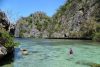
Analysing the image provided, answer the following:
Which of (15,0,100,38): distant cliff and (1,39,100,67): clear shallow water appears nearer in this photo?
(1,39,100,67): clear shallow water

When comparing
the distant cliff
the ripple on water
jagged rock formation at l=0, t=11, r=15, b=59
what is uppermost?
the distant cliff

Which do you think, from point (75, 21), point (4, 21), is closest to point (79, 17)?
point (75, 21)

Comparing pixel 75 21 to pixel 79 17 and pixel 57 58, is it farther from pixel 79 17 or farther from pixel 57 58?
pixel 57 58

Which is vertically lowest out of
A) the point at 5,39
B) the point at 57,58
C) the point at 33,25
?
the point at 57,58

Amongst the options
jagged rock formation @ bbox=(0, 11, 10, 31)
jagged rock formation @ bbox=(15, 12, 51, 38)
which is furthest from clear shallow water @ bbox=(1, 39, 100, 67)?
jagged rock formation @ bbox=(15, 12, 51, 38)

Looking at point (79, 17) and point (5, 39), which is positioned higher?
point (79, 17)

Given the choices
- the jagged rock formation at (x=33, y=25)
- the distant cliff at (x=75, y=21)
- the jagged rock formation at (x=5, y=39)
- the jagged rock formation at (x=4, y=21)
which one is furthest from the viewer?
the jagged rock formation at (x=33, y=25)

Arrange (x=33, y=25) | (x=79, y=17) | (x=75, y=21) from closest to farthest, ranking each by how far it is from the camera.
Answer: (x=79, y=17)
(x=75, y=21)
(x=33, y=25)

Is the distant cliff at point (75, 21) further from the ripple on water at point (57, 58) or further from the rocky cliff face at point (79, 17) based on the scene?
the ripple on water at point (57, 58)

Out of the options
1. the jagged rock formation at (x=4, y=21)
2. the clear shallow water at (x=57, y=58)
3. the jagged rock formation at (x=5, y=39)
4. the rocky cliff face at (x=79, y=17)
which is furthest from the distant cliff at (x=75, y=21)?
the jagged rock formation at (x=5, y=39)

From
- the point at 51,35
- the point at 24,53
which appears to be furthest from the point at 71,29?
the point at 24,53

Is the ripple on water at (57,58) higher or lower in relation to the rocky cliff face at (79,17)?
lower

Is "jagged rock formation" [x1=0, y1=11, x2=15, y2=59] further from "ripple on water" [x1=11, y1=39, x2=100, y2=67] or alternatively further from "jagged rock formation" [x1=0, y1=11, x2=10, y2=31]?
"ripple on water" [x1=11, y1=39, x2=100, y2=67]

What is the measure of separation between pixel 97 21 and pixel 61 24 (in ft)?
73.6
